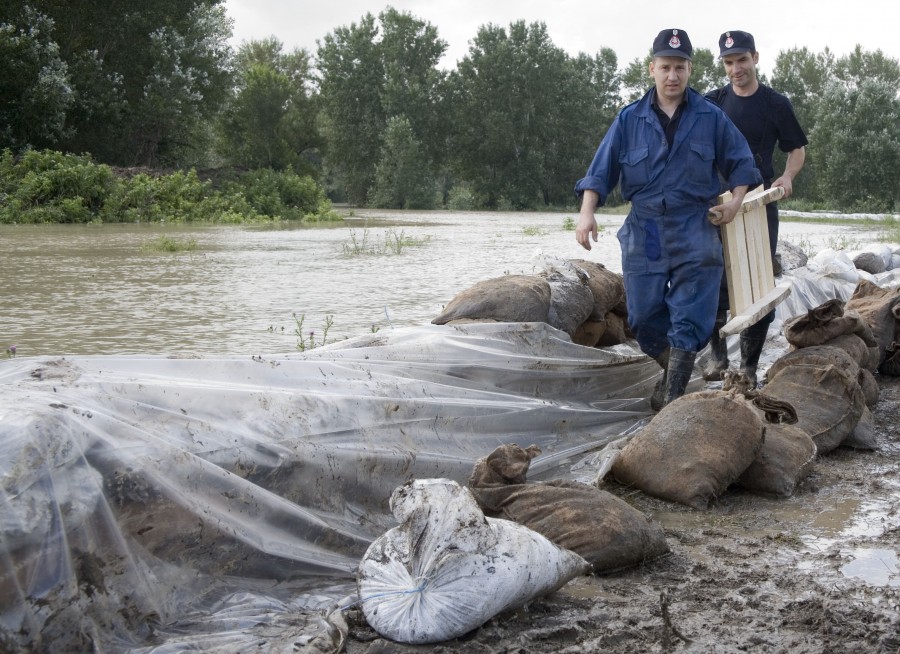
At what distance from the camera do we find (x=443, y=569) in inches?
86.3

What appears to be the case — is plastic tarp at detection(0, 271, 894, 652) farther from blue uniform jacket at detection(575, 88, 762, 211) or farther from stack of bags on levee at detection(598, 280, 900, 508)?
blue uniform jacket at detection(575, 88, 762, 211)

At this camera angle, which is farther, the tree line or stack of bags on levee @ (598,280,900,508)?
the tree line

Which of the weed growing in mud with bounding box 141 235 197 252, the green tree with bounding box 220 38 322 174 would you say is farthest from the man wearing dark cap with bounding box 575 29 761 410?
Result: the green tree with bounding box 220 38 322 174

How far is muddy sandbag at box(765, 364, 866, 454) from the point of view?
4.00 meters

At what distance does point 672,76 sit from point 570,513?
7.72 ft

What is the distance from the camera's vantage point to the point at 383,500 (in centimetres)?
299

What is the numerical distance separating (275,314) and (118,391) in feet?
13.8

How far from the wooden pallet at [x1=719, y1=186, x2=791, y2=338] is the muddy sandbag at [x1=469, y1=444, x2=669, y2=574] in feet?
5.47

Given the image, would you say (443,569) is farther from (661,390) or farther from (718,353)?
(718,353)

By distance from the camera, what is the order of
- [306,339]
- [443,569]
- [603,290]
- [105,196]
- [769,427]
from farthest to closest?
[105,196] < [306,339] < [603,290] < [769,427] < [443,569]

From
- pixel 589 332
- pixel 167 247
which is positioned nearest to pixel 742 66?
pixel 589 332

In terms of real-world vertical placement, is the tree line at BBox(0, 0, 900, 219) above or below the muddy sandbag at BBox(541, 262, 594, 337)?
above

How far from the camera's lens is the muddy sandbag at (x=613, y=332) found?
17.3 ft

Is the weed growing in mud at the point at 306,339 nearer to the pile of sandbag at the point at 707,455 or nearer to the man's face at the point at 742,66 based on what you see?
the pile of sandbag at the point at 707,455
